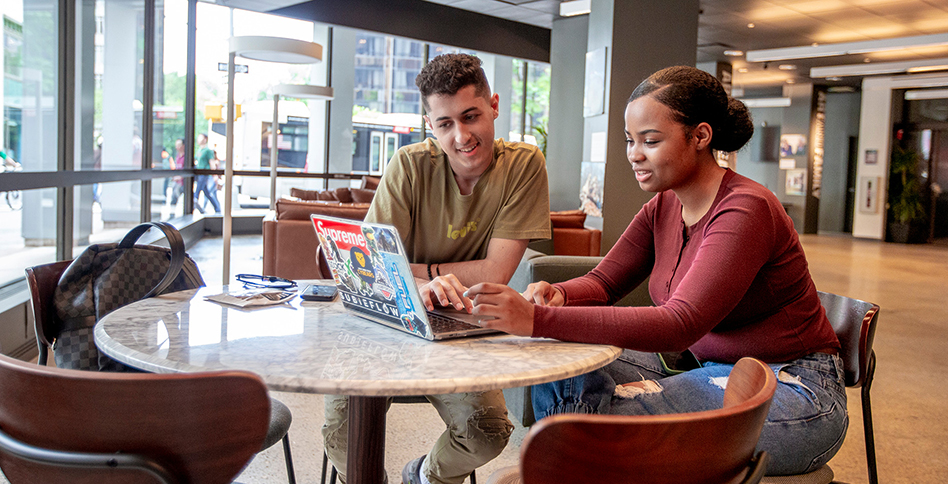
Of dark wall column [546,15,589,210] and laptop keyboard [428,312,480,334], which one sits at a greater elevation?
dark wall column [546,15,589,210]

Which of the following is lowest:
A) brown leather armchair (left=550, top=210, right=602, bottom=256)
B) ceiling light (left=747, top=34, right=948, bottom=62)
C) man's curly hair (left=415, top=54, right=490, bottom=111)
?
brown leather armchair (left=550, top=210, right=602, bottom=256)

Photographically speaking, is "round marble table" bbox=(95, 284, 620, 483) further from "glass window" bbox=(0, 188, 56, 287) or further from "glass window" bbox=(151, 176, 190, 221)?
"glass window" bbox=(151, 176, 190, 221)

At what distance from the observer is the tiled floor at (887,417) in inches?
90.6

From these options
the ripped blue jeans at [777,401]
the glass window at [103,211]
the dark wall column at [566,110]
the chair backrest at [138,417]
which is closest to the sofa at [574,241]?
the glass window at [103,211]

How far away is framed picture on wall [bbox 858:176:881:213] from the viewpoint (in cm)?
1277

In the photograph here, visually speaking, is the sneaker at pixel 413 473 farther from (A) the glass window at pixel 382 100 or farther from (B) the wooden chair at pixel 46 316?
(A) the glass window at pixel 382 100

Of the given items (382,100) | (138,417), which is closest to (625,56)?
(382,100)

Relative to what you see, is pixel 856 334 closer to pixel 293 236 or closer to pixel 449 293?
pixel 449 293

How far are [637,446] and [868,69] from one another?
12.7m

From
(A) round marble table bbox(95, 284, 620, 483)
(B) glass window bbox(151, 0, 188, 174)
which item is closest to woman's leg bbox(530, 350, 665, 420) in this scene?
(A) round marble table bbox(95, 284, 620, 483)

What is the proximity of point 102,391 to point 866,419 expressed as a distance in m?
1.85

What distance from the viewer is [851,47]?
937 centimetres

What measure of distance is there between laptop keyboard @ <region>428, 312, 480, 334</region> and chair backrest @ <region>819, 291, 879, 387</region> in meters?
0.97

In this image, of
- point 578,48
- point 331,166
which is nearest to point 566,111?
point 578,48
